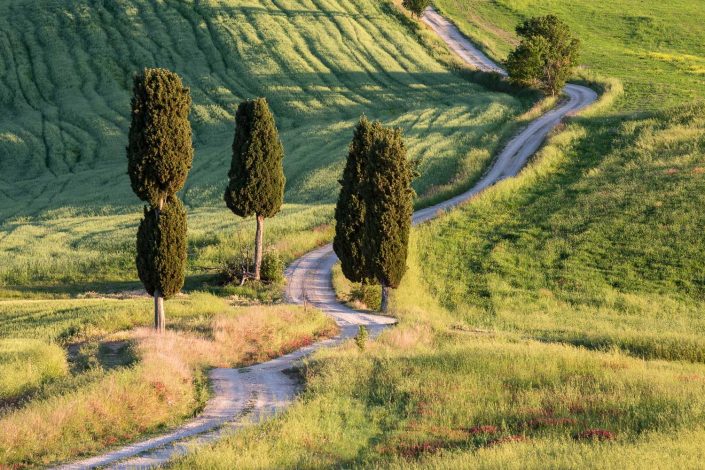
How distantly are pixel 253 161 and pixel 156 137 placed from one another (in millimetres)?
14484

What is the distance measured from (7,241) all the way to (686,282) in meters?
45.1

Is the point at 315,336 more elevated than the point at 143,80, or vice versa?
the point at 143,80

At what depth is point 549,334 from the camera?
3609 centimetres

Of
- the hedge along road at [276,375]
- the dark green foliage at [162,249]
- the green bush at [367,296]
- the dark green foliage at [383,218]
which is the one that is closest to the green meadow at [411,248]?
the green bush at [367,296]

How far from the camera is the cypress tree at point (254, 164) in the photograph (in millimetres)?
48031

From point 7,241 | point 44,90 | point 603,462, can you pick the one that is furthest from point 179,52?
point 603,462

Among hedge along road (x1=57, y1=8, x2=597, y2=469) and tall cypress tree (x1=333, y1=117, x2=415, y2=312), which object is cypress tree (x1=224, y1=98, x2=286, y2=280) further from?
tall cypress tree (x1=333, y1=117, x2=415, y2=312)

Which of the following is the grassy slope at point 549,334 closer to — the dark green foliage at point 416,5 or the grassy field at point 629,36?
the grassy field at point 629,36

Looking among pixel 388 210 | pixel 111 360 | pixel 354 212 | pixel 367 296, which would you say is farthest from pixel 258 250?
pixel 111 360

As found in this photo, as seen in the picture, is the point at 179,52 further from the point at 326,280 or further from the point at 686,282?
the point at 686,282

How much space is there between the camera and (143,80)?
33656mm

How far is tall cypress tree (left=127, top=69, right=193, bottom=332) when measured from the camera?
3359cm

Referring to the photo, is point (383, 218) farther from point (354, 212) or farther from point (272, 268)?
point (272, 268)

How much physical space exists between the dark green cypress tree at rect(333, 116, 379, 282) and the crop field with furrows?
11257 millimetres
